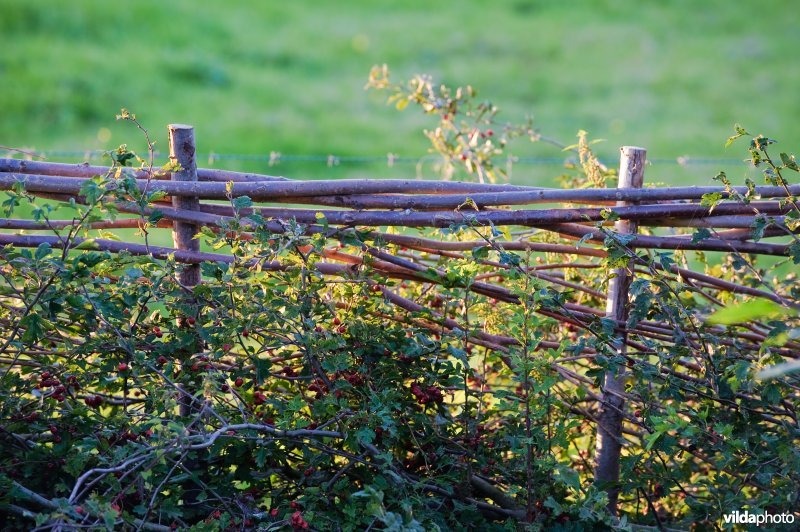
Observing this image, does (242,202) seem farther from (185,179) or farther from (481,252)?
(481,252)

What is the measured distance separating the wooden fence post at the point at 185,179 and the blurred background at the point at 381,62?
5.06 meters

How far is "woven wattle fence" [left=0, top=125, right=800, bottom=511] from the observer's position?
192 centimetres

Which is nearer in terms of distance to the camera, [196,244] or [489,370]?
[196,244]

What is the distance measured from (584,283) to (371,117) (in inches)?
268

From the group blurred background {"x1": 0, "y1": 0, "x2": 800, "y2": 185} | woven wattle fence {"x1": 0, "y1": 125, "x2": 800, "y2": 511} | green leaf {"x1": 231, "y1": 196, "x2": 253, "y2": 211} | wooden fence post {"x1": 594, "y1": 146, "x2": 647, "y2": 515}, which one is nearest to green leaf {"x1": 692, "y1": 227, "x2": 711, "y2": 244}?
woven wattle fence {"x1": 0, "y1": 125, "x2": 800, "y2": 511}

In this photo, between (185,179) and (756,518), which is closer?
(756,518)

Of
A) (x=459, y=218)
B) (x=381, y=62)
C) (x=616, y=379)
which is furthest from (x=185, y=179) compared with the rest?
(x=381, y=62)

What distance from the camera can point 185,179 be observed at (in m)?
1.98

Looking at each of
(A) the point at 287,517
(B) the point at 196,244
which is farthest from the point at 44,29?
(A) the point at 287,517

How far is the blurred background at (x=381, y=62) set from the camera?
7.94 m

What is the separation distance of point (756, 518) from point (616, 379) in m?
0.41

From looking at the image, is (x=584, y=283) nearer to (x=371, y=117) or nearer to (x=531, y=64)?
(x=371, y=117)

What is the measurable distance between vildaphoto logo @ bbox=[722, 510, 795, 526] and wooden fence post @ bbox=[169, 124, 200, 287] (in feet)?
4.06

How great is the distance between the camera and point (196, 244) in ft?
6.64
